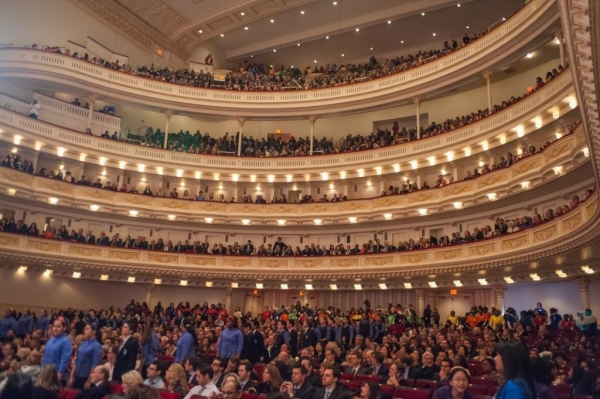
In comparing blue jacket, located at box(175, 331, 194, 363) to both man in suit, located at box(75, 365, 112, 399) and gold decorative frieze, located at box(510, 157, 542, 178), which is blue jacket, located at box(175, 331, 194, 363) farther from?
gold decorative frieze, located at box(510, 157, 542, 178)

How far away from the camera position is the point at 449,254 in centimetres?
2264

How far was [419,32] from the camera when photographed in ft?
111

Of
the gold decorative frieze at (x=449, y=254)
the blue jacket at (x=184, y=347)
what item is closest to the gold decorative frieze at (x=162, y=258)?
Result: the gold decorative frieze at (x=449, y=254)

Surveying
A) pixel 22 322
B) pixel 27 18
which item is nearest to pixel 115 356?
pixel 22 322

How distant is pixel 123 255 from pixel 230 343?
17.8m

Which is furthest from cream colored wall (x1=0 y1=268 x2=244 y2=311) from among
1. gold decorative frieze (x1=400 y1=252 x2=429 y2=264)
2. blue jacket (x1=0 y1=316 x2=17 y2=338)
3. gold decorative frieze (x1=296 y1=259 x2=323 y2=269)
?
blue jacket (x1=0 y1=316 x2=17 y2=338)

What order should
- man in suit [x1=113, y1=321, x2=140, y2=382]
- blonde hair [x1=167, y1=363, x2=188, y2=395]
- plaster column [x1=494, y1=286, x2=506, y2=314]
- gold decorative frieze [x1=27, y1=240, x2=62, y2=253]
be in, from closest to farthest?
blonde hair [x1=167, y1=363, x2=188, y2=395]
man in suit [x1=113, y1=321, x2=140, y2=382]
plaster column [x1=494, y1=286, x2=506, y2=314]
gold decorative frieze [x1=27, y1=240, x2=62, y2=253]

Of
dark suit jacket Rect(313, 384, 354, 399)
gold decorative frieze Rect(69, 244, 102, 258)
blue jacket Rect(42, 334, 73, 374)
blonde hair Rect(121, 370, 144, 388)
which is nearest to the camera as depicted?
blonde hair Rect(121, 370, 144, 388)

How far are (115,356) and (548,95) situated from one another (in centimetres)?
1771

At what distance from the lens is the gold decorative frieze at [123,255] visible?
85.6ft

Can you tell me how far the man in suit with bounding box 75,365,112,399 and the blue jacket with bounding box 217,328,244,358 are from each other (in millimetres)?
4208

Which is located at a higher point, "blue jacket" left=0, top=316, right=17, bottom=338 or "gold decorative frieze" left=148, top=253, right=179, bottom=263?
"gold decorative frieze" left=148, top=253, right=179, bottom=263

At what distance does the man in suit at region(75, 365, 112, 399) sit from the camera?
5.77m

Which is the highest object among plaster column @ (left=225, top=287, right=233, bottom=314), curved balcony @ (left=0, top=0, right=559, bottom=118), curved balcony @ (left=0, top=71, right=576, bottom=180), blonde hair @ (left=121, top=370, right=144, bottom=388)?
curved balcony @ (left=0, top=0, right=559, bottom=118)
